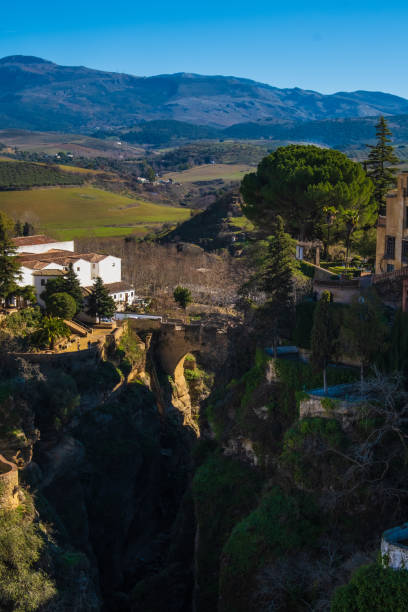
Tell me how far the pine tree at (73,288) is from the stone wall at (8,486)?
15.8 meters

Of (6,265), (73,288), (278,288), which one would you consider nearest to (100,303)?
(73,288)

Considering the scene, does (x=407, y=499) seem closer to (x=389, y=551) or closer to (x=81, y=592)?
(x=389, y=551)

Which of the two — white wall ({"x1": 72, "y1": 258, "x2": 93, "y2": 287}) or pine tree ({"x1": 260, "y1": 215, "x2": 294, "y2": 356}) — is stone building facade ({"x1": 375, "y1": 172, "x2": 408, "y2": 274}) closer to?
pine tree ({"x1": 260, "y1": 215, "x2": 294, "y2": 356})

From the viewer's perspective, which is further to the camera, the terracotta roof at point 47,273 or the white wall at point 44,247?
the white wall at point 44,247

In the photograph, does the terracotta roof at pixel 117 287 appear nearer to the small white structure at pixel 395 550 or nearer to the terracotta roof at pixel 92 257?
the terracotta roof at pixel 92 257

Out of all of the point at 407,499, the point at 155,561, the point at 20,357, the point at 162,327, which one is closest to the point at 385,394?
the point at 407,499

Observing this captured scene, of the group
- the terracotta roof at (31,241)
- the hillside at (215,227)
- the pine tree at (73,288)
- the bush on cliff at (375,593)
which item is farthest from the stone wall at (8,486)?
the hillside at (215,227)

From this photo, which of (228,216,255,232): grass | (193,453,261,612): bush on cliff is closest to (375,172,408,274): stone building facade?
(193,453,261,612): bush on cliff

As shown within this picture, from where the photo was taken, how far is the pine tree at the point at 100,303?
39769 mm

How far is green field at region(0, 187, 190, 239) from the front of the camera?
7419 cm

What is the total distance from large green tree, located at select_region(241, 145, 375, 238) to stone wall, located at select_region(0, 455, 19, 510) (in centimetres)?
1687

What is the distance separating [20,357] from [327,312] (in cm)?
1618

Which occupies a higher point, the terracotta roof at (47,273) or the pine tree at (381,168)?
the pine tree at (381,168)

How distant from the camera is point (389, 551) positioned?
15734mm
